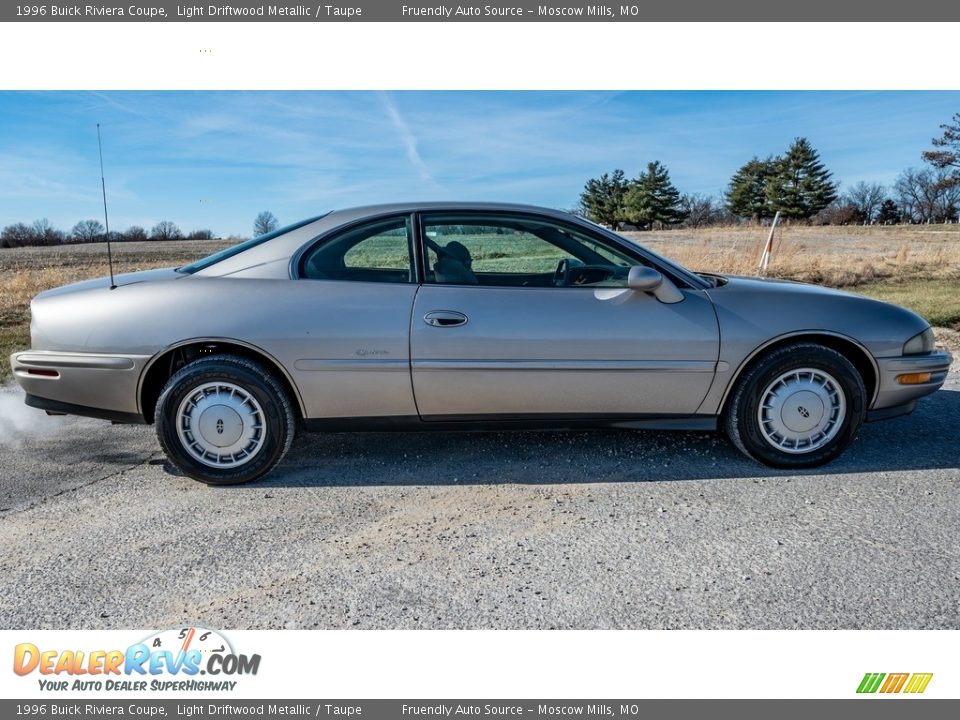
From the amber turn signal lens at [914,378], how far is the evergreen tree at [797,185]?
224 ft

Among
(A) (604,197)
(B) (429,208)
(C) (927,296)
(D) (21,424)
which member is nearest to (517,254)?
(B) (429,208)

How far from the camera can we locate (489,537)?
9.85 ft

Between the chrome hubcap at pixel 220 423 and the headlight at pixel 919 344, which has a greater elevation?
the headlight at pixel 919 344

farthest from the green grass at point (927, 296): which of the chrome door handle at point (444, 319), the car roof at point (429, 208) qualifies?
the chrome door handle at point (444, 319)

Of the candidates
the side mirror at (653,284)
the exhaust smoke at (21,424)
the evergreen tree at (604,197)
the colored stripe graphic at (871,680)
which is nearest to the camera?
the colored stripe graphic at (871,680)

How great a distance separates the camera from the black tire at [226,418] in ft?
11.7

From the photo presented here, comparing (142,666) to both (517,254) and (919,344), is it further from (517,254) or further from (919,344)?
(919,344)

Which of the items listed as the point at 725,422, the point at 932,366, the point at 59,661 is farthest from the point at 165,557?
the point at 932,366

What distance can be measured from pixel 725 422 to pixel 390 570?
2.10 metres

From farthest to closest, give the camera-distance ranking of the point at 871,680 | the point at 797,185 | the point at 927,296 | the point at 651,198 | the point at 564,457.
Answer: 1. the point at 797,185
2. the point at 651,198
3. the point at 927,296
4. the point at 564,457
5. the point at 871,680

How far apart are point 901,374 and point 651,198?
48313 millimetres

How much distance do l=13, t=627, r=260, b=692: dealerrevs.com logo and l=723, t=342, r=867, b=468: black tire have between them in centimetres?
274

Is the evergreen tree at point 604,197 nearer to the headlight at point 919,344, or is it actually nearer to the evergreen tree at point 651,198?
the evergreen tree at point 651,198

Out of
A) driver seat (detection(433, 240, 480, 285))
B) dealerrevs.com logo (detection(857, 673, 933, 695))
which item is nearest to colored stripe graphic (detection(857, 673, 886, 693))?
dealerrevs.com logo (detection(857, 673, 933, 695))
